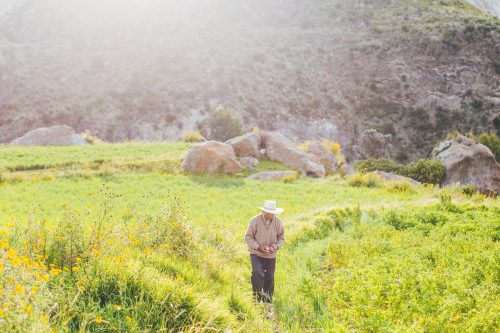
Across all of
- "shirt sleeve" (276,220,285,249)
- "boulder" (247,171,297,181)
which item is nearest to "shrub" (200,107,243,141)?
"boulder" (247,171,297,181)

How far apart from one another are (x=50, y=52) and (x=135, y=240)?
62551mm

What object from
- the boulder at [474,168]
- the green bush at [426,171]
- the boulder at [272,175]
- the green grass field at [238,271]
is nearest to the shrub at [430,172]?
the green bush at [426,171]

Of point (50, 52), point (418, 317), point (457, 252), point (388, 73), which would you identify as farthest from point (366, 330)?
point (50, 52)

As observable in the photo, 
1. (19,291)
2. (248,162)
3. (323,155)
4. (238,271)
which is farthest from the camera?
(323,155)

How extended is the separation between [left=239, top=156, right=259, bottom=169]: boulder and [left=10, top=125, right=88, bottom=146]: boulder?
17571 mm

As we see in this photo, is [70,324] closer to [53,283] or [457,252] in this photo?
[53,283]

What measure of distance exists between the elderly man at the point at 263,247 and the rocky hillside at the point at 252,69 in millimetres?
38863

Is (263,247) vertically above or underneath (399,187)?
above

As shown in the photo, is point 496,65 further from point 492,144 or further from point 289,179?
point 289,179

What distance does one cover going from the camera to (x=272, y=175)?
79.8ft

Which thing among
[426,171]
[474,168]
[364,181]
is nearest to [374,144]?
[426,171]

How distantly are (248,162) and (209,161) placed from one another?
3.40 metres

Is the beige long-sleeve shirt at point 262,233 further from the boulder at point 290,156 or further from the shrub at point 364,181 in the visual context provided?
the boulder at point 290,156

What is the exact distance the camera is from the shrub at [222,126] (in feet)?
137
